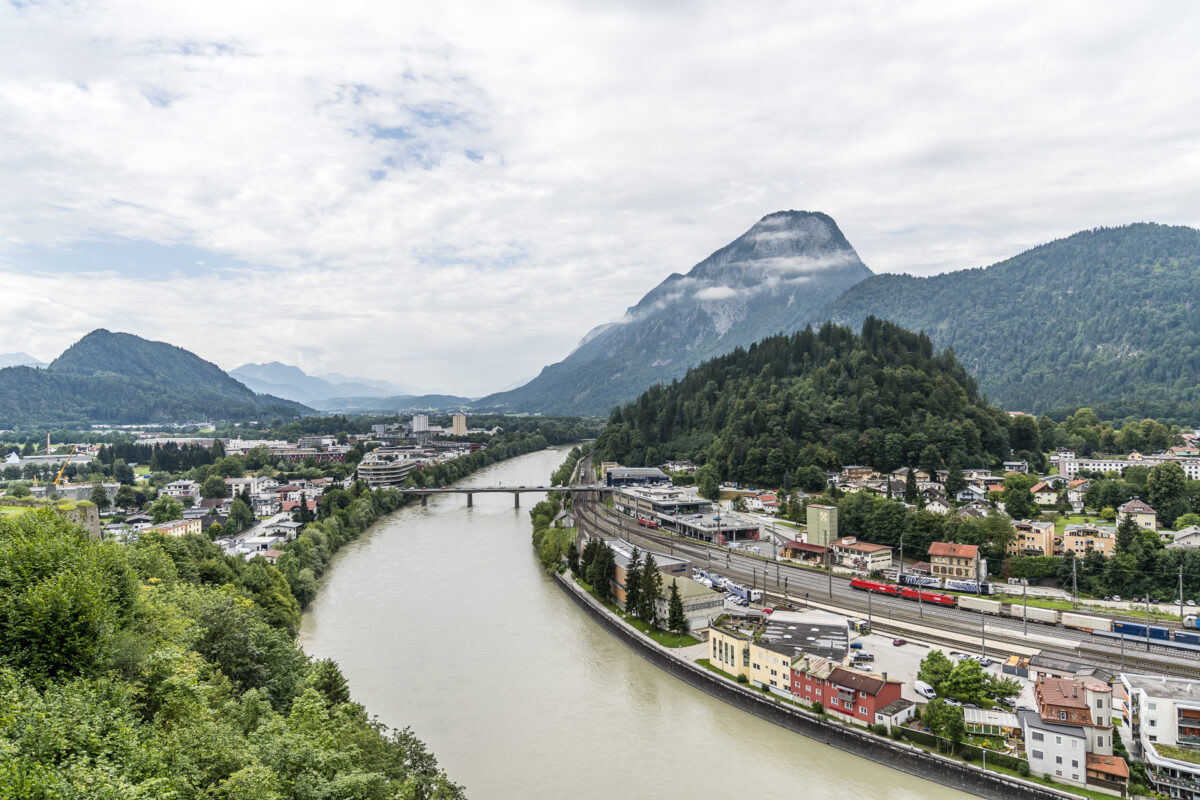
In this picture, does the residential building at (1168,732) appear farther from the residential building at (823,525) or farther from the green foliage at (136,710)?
the residential building at (823,525)

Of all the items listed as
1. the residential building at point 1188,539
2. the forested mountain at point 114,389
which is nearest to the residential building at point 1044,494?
the residential building at point 1188,539

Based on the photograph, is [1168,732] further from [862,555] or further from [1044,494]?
[1044,494]

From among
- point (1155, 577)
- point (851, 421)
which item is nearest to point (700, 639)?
point (1155, 577)

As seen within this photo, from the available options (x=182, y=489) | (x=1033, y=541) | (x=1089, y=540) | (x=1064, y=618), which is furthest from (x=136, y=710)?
(x=182, y=489)

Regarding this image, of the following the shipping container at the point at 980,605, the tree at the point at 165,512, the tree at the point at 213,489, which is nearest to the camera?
the shipping container at the point at 980,605

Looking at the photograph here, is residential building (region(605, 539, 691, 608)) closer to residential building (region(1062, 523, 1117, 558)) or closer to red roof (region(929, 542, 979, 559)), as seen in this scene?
red roof (region(929, 542, 979, 559))

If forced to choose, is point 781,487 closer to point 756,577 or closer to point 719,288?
point 756,577

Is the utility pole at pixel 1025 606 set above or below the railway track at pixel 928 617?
above
